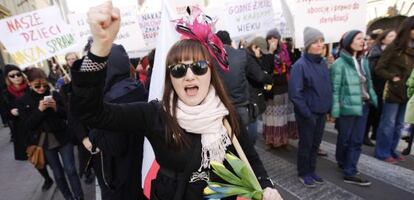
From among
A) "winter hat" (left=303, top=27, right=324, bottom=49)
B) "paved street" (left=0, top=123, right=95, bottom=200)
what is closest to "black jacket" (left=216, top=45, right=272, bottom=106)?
"winter hat" (left=303, top=27, right=324, bottom=49)

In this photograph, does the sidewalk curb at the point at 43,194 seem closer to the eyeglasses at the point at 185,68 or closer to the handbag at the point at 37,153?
the handbag at the point at 37,153

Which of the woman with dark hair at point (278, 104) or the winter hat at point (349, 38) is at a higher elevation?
the winter hat at point (349, 38)

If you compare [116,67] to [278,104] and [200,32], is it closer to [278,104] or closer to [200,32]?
[200,32]

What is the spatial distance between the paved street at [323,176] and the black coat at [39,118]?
1.06 meters

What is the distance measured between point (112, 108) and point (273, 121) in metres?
4.26

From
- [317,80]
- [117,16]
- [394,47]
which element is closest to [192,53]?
[117,16]

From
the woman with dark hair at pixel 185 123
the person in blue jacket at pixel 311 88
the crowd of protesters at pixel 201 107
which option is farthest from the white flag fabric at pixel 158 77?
the person in blue jacket at pixel 311 88

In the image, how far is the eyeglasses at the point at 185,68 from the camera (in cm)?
160

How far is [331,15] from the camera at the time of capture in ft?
14.6

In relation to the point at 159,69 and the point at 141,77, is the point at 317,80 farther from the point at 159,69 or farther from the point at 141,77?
the point at 141,77

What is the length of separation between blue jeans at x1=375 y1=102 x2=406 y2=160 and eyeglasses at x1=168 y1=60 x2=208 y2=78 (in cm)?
400

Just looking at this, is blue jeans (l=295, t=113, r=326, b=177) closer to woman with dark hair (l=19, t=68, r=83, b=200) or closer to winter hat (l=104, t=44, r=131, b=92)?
winter hat (l=104, t=44, r=131, b=92)

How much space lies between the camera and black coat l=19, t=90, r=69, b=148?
143 inches

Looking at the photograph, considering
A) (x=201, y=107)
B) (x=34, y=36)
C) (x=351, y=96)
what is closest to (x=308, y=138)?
(x=351, y=96)
